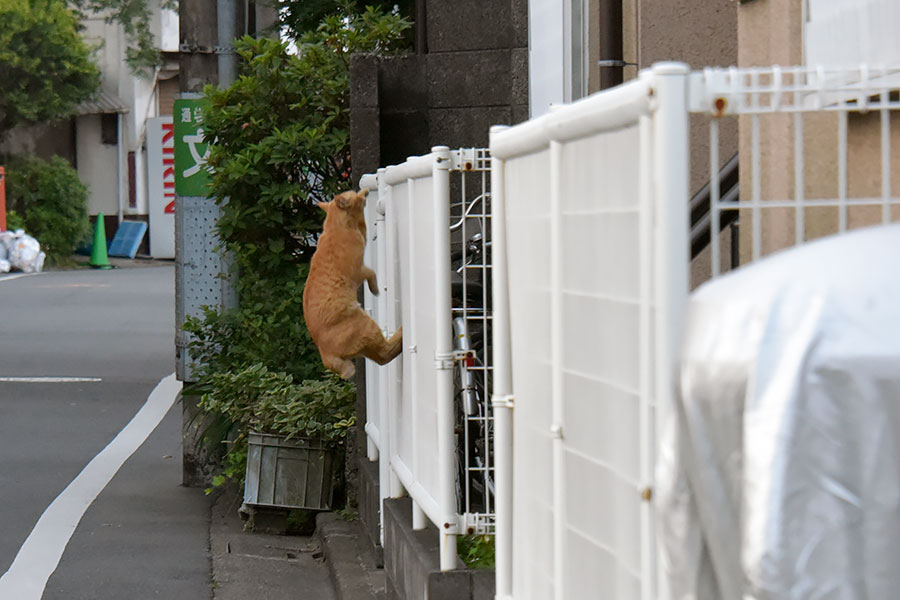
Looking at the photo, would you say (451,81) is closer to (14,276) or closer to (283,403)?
(283,403)

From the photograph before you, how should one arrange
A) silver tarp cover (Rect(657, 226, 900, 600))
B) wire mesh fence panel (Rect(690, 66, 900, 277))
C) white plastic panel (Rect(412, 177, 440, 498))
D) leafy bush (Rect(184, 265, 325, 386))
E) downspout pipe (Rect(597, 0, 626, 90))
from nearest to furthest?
silver tarp cover (Rect(657, 226, 900, 600)), wire mesh fence panel (Rect(690, 66, 900, 277)), white plastic panel (Rect(412, 177, 440, 498)), downspout pipe (Rect(597, 0, 626, 90)), leafy bush (Rect(184, 265, 325, 386))

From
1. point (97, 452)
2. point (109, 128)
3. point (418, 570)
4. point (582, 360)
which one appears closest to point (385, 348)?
point (418, 570)

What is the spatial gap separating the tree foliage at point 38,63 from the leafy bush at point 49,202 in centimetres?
160

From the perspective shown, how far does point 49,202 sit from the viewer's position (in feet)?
142

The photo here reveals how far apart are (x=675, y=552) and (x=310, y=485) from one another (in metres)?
6.27

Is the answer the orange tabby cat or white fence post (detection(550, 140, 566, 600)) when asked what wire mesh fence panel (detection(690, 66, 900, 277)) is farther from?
the orange tabby cat

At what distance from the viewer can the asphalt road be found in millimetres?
7289

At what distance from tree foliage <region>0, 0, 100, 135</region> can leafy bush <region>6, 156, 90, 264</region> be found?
1595mm

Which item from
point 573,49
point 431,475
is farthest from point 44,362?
point 431,475

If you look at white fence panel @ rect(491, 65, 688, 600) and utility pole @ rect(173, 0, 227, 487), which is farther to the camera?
utility pole @ rect(173, 0, 227, 487)

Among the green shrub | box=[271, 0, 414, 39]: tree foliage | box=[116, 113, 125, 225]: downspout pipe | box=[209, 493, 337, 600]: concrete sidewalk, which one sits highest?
box=[116, 113, 125, 225]: downspout pipe

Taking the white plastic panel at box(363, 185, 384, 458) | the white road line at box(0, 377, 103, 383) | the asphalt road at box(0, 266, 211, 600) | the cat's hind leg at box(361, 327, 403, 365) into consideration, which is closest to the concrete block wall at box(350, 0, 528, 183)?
the white plastic panel at box(363, 185, 384, 458)

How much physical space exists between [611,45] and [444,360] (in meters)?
3.08

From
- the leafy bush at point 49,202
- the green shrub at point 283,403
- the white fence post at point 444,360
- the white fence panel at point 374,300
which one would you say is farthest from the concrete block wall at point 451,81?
the leafy bush at point 49,202
